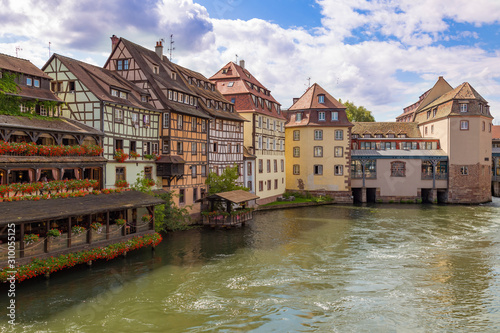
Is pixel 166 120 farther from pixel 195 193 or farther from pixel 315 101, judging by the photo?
pixel 315 101

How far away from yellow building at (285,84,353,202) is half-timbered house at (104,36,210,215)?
18617 mm

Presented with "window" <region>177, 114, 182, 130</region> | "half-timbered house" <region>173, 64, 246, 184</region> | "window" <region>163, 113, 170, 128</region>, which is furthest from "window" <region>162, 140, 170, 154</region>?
"half-timbered house" <region>173, 64, 246, 184</region>

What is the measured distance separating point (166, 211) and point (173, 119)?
7.45m

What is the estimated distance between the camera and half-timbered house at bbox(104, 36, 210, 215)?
104 ft

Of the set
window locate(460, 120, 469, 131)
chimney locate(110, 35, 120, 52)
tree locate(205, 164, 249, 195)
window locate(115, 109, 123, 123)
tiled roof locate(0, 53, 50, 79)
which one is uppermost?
chimney locate(110, 35, 120, 52)

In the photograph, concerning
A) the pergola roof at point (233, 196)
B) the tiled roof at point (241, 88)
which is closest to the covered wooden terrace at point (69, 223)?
the pergola roof at point (233, 196)

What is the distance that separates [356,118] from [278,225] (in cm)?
5078

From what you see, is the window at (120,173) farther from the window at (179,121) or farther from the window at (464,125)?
the window at (464,125)

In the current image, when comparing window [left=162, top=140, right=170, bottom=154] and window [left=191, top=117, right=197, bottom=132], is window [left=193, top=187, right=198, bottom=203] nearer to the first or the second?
window [left=162, top=140, right=170, bottom=154]

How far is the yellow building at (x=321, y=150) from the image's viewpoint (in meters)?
50.8

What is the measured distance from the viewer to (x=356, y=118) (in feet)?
260

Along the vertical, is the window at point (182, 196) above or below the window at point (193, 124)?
below

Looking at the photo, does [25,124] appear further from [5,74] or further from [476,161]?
[476,161]

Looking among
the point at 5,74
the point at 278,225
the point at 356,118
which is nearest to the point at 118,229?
the point at 5,74
